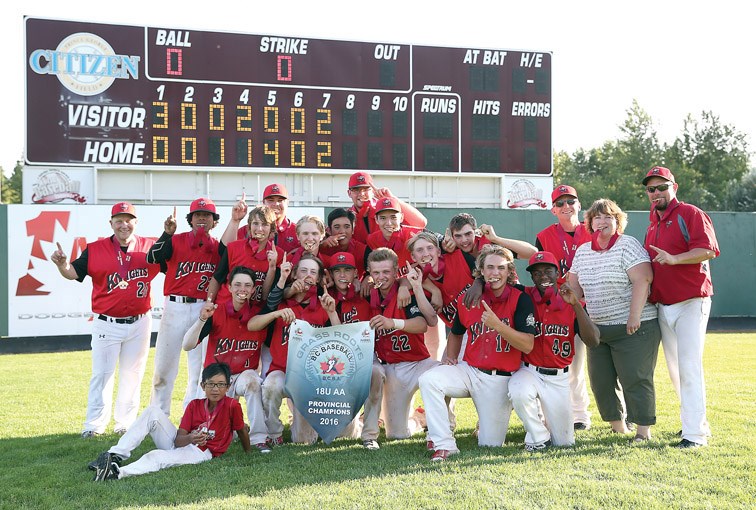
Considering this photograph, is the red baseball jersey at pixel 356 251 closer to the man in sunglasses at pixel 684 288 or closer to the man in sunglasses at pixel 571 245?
the man in sunglasses at pixel 571 245

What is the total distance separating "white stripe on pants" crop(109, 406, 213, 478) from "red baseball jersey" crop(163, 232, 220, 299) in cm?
158

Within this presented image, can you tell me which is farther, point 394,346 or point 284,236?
point 284,236

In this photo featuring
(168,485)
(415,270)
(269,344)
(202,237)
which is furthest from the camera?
(202,237)

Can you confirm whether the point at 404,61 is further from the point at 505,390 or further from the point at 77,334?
the point at 505,390

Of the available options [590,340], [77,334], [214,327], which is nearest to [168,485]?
[214,327]

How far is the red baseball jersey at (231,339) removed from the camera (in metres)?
5.78

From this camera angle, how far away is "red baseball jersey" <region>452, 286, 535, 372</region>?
5.25 metres

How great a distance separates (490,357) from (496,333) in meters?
0.19

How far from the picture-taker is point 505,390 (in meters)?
5.30

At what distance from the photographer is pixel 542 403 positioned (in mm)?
5281

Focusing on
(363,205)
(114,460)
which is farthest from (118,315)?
(363,205)

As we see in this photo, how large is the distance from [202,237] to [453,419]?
2.69 metres

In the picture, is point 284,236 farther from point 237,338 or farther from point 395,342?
point 395,342

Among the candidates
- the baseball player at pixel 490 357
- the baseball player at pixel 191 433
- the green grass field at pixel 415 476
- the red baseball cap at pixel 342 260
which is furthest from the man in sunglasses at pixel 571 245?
the baseball player at pixel 191 433
